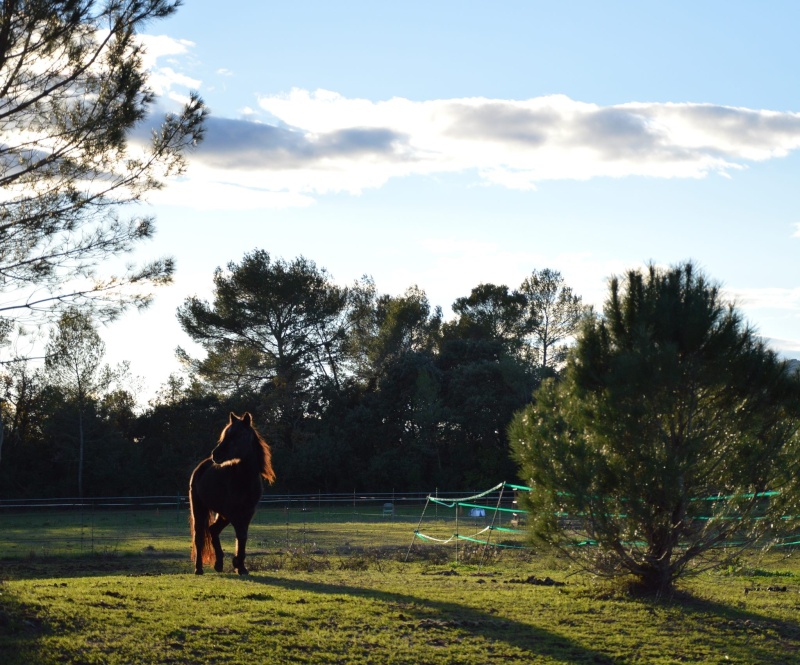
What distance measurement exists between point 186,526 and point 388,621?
79.5 ft

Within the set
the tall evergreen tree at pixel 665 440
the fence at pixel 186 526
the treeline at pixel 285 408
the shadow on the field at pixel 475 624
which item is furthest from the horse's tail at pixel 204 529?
the treeline at pixel 285 408

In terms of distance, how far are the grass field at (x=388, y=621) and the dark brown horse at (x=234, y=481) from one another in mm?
729

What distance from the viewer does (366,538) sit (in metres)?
25.5

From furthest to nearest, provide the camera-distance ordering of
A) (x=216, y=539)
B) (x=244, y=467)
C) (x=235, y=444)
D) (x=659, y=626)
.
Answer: (x=216, y=539)
(x=244, y=467)
(x=235, y=444)
(x=659, y=626)

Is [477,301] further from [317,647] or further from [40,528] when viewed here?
[317,647]

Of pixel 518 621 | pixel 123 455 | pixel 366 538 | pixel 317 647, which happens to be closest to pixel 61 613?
pixel 317 647

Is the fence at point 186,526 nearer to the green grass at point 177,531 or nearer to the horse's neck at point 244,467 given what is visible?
the green grass at point 177,531

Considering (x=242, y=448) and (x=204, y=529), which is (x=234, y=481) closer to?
(x=242, y=448)

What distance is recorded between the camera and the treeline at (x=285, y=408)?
146 feet

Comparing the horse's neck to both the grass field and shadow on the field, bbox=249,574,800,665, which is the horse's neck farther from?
shadow on the field, bbox=249,574,800,665

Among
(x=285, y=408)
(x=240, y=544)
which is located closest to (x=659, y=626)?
(x=240, y=544)

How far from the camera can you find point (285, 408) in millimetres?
47250

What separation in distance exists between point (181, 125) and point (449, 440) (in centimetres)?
3873

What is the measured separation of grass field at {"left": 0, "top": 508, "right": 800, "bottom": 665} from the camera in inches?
279
